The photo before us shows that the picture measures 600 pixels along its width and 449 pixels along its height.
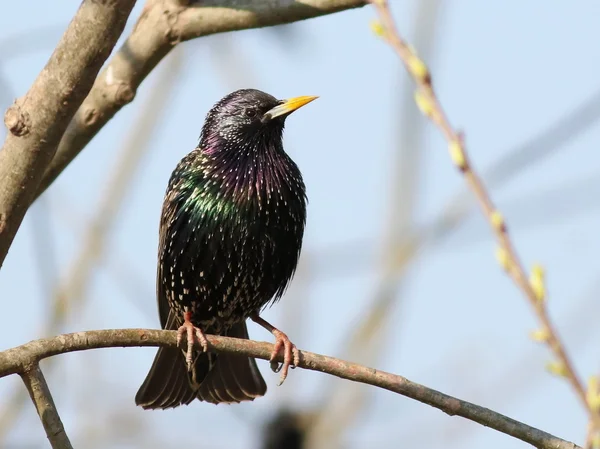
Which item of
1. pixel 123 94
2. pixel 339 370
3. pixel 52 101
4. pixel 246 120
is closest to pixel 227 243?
pixel 246 120

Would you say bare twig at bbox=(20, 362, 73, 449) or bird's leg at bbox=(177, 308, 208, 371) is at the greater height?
bird's leg at bbox=(177, 308, 208, 371)

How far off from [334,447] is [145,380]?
145cm

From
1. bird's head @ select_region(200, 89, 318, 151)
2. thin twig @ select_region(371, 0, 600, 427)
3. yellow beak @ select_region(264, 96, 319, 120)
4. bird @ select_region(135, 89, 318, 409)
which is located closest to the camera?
thin twig @ select_region(371, 0, 600, 427)

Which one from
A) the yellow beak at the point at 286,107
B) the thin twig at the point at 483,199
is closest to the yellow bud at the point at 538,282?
the thin twig at the point at 483,199

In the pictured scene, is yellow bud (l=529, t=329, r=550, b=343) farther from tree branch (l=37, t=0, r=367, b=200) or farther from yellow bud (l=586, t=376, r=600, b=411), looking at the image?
tree branch (l=37, t=0, r=367, b=200)

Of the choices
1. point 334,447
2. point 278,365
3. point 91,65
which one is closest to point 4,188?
point 91,65

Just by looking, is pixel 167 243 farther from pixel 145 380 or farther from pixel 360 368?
pixel 360 368

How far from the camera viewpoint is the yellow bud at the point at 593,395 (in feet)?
4.33

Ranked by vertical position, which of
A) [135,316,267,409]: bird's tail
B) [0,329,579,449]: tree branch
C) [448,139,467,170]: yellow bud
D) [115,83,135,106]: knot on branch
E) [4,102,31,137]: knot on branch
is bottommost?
[448,139,467,170]: yellow bud

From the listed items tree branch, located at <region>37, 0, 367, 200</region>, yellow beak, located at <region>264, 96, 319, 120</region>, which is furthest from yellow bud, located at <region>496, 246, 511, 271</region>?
yellow beak, located at <region>264, 96, 319, 120</region>

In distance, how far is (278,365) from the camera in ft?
15.5

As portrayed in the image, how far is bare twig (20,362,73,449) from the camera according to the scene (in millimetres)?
3298

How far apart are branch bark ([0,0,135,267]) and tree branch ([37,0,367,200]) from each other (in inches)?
27.7

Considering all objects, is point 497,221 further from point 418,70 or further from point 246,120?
point 246,120
